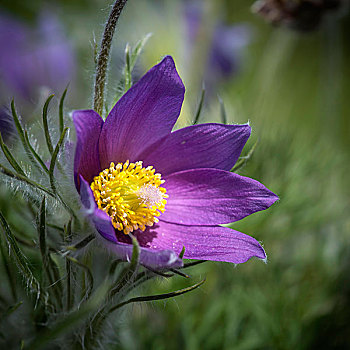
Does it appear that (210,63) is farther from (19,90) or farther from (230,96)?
(19,90)

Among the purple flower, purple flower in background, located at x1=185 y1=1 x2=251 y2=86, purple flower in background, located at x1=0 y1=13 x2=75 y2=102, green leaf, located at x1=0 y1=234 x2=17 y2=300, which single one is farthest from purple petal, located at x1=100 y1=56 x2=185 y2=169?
purple flower in background, located at x1=185 y1=1 x2=251 y2=86

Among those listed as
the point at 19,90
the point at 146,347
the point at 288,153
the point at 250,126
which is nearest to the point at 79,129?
the point at 250,126

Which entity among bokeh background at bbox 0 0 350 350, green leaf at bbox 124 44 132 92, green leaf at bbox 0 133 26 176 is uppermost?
green leaf at bbox 124 44 132 92

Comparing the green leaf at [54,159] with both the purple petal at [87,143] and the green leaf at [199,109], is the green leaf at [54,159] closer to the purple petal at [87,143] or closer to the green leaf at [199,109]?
the purple petal at [87,143]

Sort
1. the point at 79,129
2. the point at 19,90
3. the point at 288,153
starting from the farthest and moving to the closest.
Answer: the point at 19,90 < the point at 288,153 < the point at 79,129

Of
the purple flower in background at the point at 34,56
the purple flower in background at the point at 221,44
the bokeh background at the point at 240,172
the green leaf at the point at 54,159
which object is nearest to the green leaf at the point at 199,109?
the bokeh background at the point at 240,172

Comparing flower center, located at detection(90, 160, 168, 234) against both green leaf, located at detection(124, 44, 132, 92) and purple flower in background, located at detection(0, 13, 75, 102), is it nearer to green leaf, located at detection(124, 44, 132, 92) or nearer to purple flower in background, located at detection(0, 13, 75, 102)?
green leaf, located at detection(124, 44, 132, 92)
